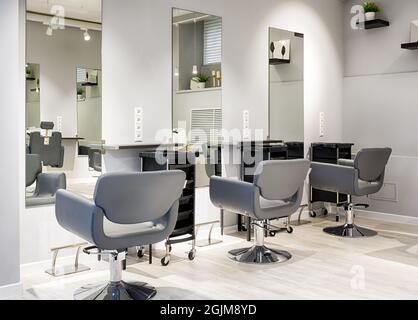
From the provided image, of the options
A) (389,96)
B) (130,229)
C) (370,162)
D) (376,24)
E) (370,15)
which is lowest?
(130,229)

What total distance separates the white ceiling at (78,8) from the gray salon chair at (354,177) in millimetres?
2486

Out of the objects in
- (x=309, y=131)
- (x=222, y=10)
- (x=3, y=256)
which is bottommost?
(x=3, y=256)

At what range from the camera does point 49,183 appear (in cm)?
369

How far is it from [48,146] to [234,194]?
1.46 metres

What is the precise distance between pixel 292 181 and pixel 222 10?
207 centimetres

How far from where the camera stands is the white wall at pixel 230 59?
4.04m

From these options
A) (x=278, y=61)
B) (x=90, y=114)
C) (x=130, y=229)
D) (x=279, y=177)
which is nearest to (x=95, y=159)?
(x=90, y=114)

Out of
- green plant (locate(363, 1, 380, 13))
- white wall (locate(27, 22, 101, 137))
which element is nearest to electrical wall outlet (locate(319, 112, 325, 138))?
green plant (locate(363, 1, 380, 13))

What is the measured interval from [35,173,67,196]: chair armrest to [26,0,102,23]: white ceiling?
122 centimetres

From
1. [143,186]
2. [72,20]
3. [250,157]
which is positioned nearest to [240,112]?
[250,157]

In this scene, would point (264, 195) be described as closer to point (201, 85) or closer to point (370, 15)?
point (201, 85)

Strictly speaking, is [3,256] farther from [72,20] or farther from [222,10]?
[222,10]

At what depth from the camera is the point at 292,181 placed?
3680mm

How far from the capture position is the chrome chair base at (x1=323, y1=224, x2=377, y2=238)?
4836 millimetres
